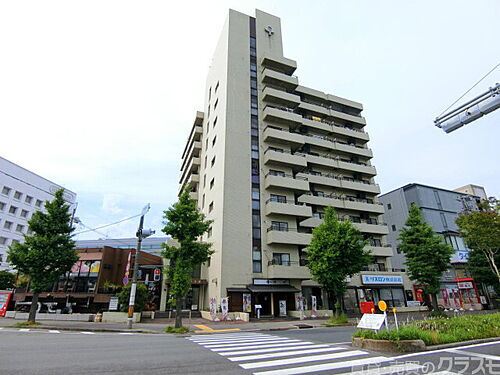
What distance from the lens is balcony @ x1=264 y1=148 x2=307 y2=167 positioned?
31903 millimetres

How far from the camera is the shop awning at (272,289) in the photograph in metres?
25.6

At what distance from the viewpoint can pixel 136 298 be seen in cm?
2255

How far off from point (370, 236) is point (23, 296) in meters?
41.8

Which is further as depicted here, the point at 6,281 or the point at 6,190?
the point at 6,190

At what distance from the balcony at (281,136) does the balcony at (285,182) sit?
498cm

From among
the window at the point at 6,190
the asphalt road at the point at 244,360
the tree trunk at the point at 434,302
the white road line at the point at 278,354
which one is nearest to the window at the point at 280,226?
the tree trunk at the point at 434,302

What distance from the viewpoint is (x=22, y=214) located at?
2048 inches

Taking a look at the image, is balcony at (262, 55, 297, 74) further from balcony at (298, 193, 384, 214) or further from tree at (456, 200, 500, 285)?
tree at (456, 200, 500, 285)

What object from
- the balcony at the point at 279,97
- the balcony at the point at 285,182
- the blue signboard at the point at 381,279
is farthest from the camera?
the balcony at the point at 279,97

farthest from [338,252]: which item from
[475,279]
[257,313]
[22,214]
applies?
[22,214]

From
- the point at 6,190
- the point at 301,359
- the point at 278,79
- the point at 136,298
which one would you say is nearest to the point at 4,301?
the point at 136,298

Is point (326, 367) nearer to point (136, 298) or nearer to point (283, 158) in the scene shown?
point (136, 298)

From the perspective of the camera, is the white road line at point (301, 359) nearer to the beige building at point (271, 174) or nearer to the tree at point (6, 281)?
the beige building at point (271, 174)

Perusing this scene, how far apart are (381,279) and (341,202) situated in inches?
413
